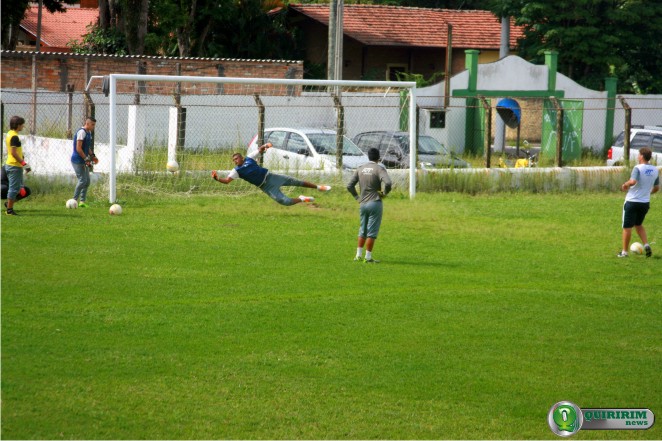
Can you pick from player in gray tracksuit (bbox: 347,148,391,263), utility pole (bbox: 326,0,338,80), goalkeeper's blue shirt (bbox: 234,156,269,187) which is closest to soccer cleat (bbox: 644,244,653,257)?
player in gray tracksuit (bbox: 347,148,391,263)

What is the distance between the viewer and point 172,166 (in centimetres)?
2003

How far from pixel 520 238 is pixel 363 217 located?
3.76m

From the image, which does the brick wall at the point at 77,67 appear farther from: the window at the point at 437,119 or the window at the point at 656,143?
the window at the point at 656,143

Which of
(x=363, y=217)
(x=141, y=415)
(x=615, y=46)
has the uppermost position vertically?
(x=615, y=46)

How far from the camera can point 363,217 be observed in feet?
43.4

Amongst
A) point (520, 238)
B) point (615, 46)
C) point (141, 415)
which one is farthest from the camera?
point (615, 46)

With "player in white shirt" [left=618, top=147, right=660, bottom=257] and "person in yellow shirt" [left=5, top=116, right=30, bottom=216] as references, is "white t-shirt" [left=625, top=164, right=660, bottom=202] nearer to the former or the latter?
"player in white shirt" [left=618, top=147, right=660, bottom=257]

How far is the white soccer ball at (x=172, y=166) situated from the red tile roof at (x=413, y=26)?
23.5 m

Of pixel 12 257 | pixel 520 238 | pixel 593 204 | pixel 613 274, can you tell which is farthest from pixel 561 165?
pixel 12 257

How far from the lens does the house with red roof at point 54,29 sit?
57.9 meters

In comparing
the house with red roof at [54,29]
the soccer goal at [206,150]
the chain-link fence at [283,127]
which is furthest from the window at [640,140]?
the house with red roof at [54,29]

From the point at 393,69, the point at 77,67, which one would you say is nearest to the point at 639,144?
the point at 77,67

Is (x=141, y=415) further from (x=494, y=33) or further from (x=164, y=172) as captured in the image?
(x=494, y=33)

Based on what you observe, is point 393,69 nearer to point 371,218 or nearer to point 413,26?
point 413,26
